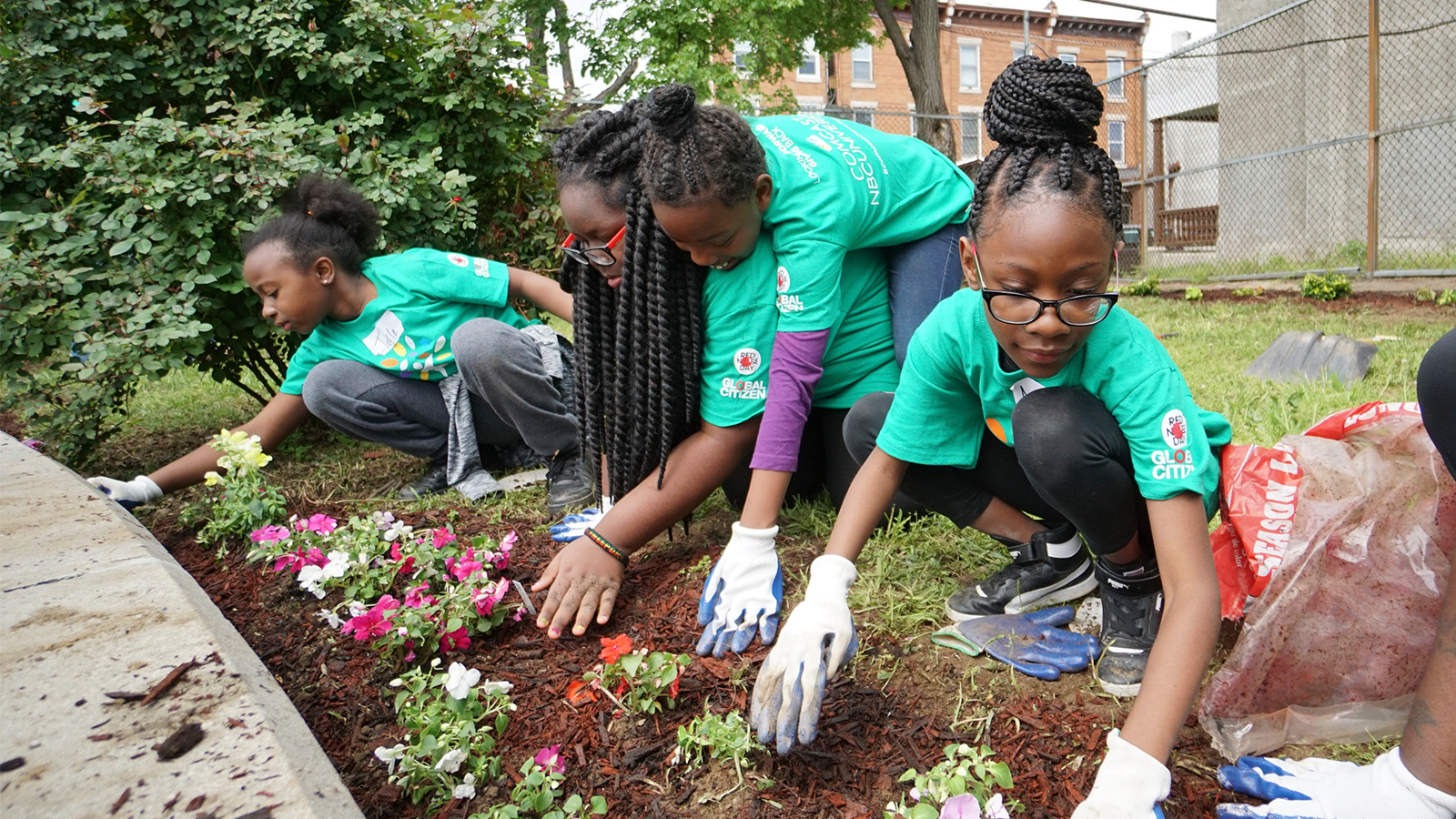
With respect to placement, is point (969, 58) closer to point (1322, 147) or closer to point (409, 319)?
point (1322, 147)

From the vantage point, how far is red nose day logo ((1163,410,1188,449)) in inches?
56.0

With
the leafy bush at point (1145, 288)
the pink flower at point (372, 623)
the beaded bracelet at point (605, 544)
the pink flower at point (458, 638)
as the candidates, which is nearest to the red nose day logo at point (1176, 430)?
the beaded bracelet at point (605, 544)

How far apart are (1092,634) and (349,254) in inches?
105

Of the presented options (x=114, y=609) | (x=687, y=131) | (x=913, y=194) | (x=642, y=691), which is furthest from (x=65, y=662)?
(x=913, y=194)

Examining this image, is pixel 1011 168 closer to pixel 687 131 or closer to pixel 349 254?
pixel 687 131

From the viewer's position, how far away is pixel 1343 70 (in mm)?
8555

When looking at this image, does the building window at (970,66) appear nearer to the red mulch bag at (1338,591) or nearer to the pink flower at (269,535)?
the pink flower at (269,535)

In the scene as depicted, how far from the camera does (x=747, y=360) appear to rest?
7.07ft

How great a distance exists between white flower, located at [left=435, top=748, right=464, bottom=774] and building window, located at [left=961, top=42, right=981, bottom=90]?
96.1 feet

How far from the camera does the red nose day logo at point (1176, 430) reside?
4.66 ft

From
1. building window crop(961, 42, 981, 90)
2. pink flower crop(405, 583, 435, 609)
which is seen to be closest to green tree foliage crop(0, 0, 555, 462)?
pink flower crop(405, 583, 435, 609)

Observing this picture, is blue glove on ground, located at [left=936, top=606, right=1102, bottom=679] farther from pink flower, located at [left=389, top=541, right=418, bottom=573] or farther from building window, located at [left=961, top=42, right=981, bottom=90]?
building window, located at [left=961, top=42, right=981, bottom=90]

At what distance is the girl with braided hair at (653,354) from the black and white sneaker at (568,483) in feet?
1.40

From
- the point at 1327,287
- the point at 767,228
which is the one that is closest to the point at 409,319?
the point at 767,228
